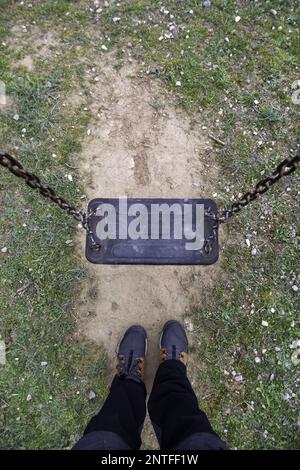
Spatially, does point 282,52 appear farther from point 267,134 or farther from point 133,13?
point 133,13

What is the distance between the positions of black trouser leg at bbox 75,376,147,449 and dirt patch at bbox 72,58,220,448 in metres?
0.32

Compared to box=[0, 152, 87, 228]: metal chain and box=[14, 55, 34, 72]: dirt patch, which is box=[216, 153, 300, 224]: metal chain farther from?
box=[14, 55, 34, 72]: dirt patch

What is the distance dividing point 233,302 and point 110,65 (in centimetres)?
220

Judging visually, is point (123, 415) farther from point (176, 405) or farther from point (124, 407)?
point (176, 405)

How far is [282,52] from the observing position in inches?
148

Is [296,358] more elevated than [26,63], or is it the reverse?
[26,63]

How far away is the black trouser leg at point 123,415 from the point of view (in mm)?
2404

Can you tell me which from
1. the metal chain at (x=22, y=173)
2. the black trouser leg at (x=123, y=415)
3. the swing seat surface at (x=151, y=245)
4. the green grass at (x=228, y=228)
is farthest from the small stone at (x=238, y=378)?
the metal chain at (x=22, y=173)

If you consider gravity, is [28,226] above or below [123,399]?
above

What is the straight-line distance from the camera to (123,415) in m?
2.57

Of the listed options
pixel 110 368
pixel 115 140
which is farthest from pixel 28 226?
pixel 110 368

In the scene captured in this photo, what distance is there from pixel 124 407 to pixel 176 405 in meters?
0.32

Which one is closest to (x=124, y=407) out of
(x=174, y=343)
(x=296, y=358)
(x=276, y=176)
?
(x=174, y=343)

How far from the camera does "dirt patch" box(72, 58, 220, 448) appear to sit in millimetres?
3191
